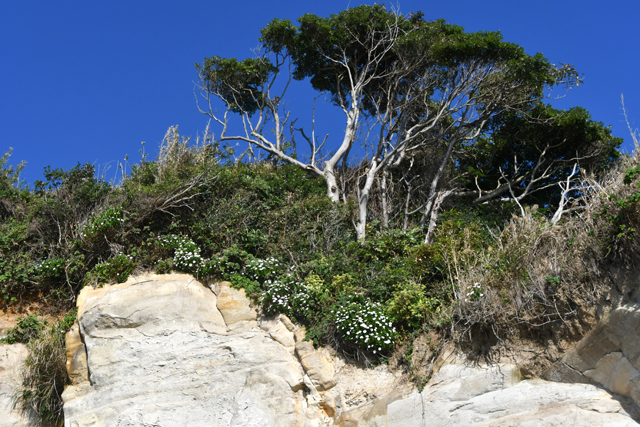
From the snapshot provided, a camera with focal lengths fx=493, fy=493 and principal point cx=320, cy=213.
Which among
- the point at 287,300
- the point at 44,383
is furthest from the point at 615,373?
the point at 44,383

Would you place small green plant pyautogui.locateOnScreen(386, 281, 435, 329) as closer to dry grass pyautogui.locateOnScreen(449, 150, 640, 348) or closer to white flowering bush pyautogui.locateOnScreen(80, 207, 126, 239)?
dry grass pyautogui.locateOnScreen(449, 150, 640, 348)

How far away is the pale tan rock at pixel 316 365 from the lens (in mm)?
8023

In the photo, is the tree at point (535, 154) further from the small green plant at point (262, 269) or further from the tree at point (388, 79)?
the small green plant at point (262, 269)

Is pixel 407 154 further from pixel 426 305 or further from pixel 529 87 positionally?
pixel 426 305

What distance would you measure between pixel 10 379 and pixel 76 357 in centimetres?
135

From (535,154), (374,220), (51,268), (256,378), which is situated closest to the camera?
(256,378)

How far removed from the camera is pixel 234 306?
30.2 feet

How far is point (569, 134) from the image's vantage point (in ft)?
43.8

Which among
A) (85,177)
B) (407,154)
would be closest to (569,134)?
(407,154)

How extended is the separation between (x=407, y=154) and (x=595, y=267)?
26.7 feet

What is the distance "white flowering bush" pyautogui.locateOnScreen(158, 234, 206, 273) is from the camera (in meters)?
9.69

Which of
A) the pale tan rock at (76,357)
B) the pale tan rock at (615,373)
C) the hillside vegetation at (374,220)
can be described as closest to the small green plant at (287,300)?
the hillside vegetation at (374,220)

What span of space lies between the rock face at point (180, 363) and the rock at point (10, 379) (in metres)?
1.10

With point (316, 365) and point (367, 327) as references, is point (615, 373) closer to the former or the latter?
point (367, 327)
